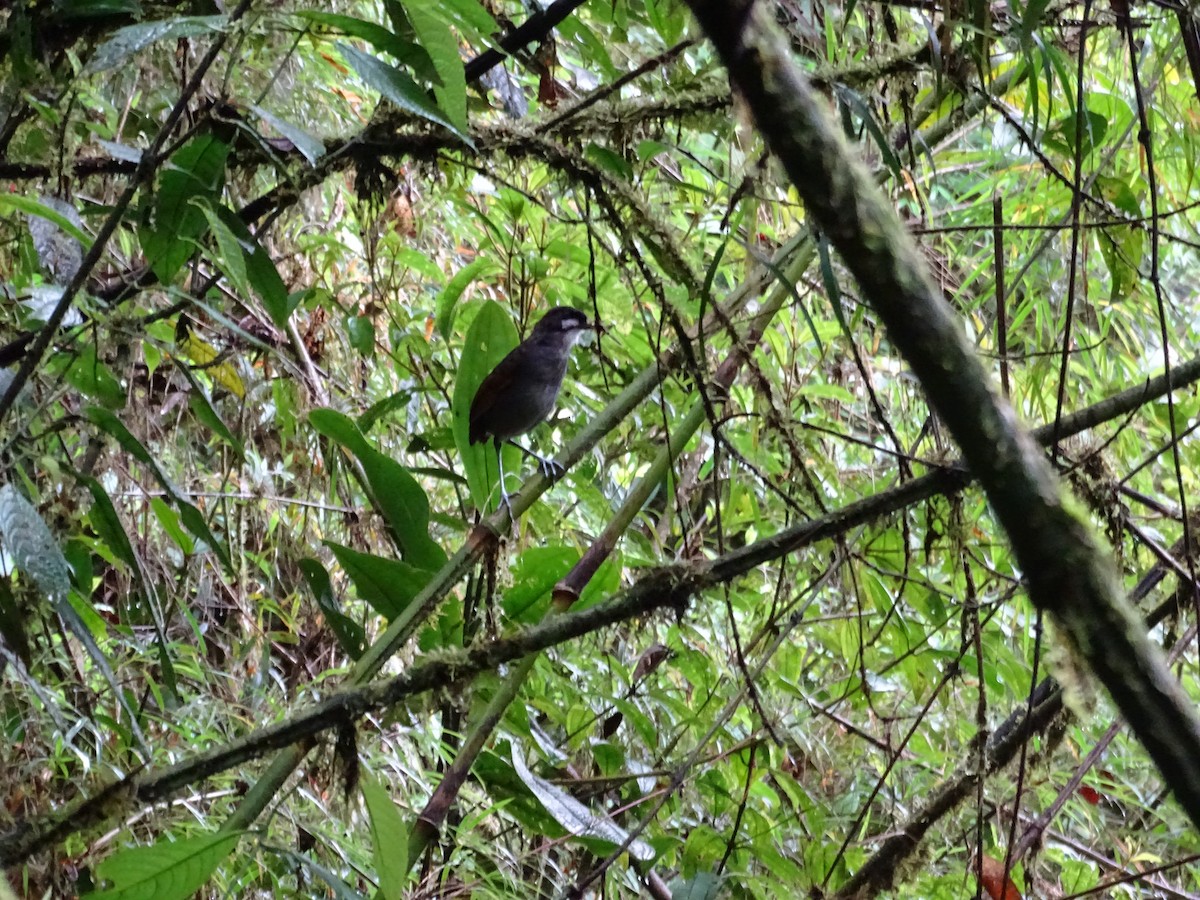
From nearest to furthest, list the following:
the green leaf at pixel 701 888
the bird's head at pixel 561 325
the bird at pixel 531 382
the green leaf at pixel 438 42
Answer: the green leaf at pixel 438 42 < the green leaf at pixel 701 888 < the bird at pixel 531 382 < the bird's head at pixel 561 325

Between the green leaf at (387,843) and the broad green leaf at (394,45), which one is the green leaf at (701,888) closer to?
the green leaf at (387,843)

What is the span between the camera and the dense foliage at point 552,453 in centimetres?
123

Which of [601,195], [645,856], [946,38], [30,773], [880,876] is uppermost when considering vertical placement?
[946,38]

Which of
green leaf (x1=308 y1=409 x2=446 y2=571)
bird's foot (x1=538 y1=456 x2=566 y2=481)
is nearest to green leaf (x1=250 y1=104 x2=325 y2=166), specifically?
green leaf (x1=308 y1=409 x2=446 y2=571)

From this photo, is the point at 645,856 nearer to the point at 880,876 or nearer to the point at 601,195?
the point at 880,876

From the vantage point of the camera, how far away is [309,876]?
2.01 m

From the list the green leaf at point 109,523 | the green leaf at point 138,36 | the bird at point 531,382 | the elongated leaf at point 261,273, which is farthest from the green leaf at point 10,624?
the bird at point 531,382

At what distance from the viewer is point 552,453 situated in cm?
292

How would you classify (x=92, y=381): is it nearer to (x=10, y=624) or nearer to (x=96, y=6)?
(x=10, y=624)

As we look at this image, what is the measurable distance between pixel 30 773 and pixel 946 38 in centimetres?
198

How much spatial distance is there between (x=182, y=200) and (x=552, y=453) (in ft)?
5.56

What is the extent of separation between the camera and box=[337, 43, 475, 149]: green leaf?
3.73 ft

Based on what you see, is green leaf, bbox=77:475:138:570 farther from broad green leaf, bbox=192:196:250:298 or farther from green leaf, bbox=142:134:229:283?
broad green leaf, bbox=192:196:250:298

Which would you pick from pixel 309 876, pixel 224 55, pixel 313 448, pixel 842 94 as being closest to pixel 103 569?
pixel 313 448
